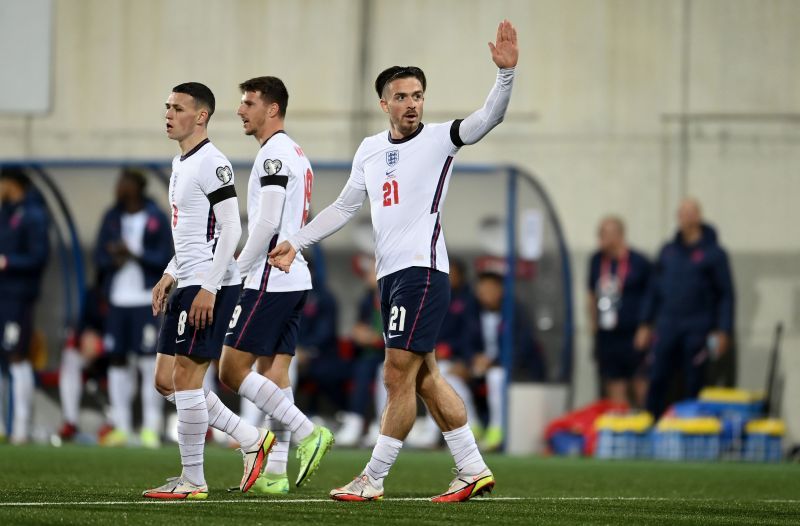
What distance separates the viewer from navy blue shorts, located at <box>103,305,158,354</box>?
14148 mm

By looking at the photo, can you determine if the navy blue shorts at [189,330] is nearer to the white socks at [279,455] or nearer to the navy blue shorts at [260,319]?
the navy blue shorts at [260,319]

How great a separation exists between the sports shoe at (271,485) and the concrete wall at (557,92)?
7.69 metres

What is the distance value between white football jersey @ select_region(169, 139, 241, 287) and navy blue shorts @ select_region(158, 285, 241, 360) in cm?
8

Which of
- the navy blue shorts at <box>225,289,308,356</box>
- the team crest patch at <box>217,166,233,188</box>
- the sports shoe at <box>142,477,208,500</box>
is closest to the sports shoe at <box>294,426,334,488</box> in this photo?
the navy blue shorts at <box>225,289,308,356</box>

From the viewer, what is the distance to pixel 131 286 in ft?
46.8

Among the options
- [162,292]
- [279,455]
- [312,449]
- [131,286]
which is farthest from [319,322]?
[162,292]

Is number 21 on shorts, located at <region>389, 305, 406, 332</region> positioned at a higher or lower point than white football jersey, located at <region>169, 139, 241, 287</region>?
lower

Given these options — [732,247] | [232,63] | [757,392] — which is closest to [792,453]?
[757,392]

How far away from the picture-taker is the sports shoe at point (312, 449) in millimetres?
7840

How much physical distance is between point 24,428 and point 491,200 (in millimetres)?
5284

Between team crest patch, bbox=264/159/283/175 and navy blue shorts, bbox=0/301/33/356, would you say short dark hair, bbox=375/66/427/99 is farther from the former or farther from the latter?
navy blue shorts, bbox=0/301/33/356

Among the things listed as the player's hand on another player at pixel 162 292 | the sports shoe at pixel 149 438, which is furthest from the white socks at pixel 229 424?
the sports shoe at pixel 149 438

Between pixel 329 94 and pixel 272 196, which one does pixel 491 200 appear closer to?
pixel 329 94

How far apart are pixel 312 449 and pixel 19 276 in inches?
300
